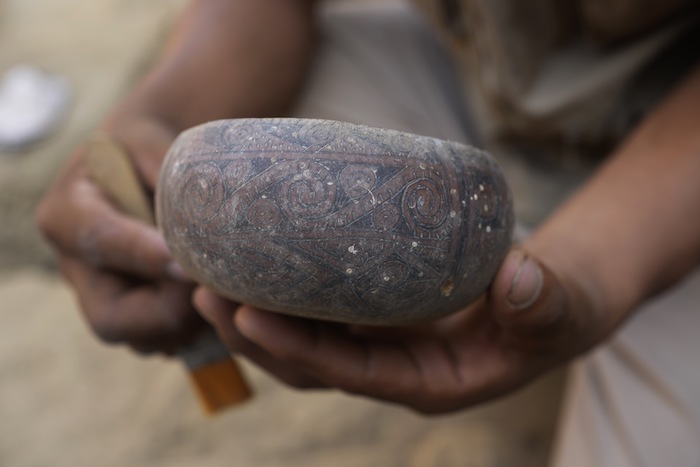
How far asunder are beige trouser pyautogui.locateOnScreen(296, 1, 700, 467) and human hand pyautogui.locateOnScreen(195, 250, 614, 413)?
0.87 feet

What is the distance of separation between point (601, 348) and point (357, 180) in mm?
876

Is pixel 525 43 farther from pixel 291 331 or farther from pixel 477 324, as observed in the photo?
pixel 291 331

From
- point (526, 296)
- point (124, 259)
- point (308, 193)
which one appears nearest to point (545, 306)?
point (526, 296)

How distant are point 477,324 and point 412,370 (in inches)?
6.1

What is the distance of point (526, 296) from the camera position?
97cm

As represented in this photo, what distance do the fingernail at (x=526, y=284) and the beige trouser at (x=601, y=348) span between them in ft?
1.85

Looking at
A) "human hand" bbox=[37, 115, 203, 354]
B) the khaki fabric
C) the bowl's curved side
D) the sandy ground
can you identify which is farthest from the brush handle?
the khaki fabric

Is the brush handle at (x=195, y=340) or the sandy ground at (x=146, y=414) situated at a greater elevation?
the brush handle at (x=195, y=340)

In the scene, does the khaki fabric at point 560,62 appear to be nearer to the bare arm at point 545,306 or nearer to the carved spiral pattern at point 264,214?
the bare arm at point 545,306

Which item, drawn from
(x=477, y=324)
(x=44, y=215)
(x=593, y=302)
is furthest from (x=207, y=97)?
(x=593, y=302)

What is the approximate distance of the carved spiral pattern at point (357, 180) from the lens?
863 millimetres

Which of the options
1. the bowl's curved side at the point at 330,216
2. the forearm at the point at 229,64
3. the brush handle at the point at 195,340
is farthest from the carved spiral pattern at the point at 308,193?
the forearm at the point at 229,64

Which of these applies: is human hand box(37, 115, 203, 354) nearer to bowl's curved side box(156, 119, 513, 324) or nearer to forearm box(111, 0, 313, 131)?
forearm box(111, 0, 313, 131)

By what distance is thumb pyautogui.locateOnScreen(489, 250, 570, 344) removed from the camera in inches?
38.1
